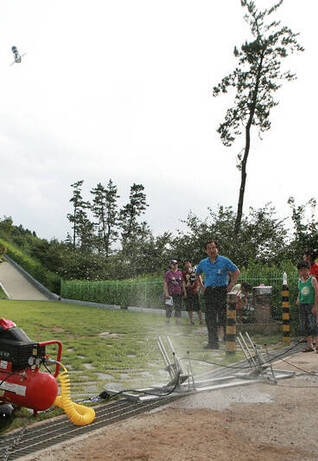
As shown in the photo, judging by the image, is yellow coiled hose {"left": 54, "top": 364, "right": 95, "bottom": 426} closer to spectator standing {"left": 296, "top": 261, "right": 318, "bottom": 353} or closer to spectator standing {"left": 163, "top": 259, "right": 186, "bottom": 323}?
spectator standing {"left": 296, "top": 261, "right": 318, "bottom": 353}

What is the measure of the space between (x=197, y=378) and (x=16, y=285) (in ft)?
124

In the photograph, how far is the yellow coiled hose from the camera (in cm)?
380

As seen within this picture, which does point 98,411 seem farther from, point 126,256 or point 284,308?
point 126,256

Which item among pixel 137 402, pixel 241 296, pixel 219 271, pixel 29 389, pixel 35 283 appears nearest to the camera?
pixel 29 389

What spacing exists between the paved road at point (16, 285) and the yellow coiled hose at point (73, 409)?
99.8ft

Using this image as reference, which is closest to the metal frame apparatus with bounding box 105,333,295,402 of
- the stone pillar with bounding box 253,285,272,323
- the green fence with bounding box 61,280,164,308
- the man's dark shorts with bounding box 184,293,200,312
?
the stone pillar with bounding box 253,285,272,323

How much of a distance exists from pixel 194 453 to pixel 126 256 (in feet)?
100

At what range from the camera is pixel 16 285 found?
40750mm

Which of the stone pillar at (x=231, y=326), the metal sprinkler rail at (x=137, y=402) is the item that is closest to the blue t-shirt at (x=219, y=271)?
the stone pillar at (x=231, y=326)

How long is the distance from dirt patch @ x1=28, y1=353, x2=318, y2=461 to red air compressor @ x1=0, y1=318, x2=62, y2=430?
0.50 meters

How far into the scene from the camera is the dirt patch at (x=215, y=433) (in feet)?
10.1

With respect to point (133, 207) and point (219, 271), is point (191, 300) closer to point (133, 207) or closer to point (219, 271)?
point (219, 271)

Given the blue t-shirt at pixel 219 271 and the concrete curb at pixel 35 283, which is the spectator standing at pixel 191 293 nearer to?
the blue t-shirt at pixel 219 271

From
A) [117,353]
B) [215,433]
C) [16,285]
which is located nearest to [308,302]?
[117,353]
